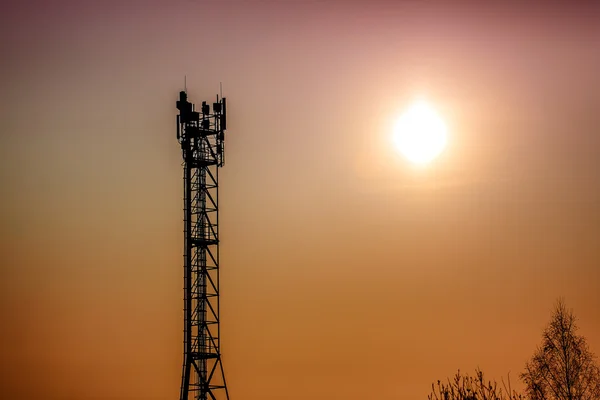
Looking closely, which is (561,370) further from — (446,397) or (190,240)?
(190,240)

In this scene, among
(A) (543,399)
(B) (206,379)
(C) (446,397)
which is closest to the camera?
(C) (446,397)

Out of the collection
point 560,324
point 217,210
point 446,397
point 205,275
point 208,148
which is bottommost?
point 446,397

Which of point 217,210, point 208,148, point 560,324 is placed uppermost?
point 208,148

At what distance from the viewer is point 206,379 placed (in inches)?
3108

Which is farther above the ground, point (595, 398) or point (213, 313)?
point (213, 313)

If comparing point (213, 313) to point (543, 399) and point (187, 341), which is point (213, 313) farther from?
point (543, 399)

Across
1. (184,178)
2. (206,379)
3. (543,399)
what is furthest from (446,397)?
(184,178)

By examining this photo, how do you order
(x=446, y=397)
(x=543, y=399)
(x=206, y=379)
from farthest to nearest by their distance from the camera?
1. (x=206, y=379)
2. (x=543, y=399)
3. (x=446, y=397)

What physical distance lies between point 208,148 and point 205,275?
406 inches

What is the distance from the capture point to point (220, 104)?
270 ft

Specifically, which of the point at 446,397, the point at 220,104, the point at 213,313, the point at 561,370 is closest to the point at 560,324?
the point at 561,370

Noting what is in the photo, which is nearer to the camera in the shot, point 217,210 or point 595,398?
point 595,398

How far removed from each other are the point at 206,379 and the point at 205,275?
820cm

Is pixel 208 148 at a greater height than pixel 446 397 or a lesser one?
greater
